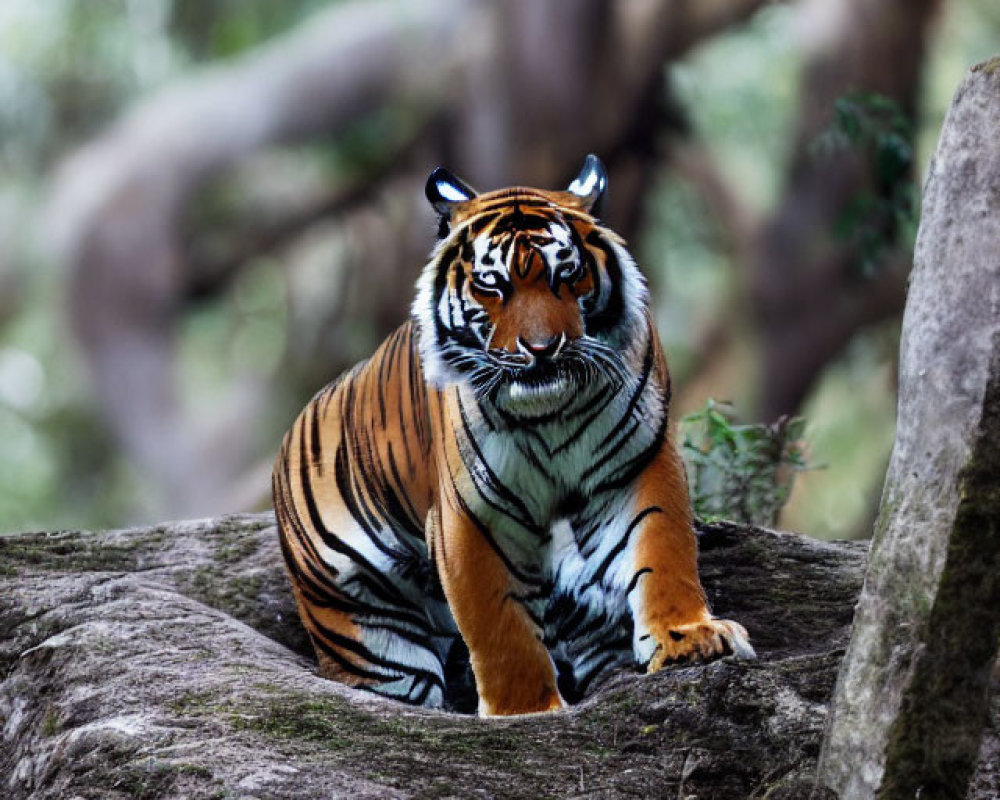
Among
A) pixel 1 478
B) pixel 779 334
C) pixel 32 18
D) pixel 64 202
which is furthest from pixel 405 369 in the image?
pixel 32 18

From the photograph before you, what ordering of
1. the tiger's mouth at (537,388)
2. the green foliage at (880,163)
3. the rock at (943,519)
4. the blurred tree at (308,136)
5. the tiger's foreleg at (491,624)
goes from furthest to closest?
1. the blurred tree at (308,136)
2. the green foliage at (880,163)
3. the tiger's foreleg at (491,624)
4. the tiger's mouth at (537,388)
5. the rock at (943,519)

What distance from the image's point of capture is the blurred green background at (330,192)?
1470 centimetres

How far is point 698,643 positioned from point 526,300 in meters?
0.88

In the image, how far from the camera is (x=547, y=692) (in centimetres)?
403

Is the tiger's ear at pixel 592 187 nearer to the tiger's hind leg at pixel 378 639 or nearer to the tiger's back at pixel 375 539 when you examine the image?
the tiger's back at pixel 375 539

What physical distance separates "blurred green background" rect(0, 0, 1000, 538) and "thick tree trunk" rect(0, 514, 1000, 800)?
9.09 meters

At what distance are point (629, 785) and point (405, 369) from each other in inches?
68.6

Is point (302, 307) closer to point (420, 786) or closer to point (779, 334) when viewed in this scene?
point (779, 334)

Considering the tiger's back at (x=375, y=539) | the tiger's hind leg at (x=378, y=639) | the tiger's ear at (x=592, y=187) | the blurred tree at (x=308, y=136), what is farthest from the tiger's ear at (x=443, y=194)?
the blurred tree at (x=308, y=136)

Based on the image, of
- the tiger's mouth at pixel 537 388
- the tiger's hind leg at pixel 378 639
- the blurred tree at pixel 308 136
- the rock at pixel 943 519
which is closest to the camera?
the rock at pixel 943 519

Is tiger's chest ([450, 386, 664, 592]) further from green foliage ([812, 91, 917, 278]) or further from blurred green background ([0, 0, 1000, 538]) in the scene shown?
blurred green background ([0, 0, 1000, 538])

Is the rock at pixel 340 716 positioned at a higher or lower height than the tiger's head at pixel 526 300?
lower

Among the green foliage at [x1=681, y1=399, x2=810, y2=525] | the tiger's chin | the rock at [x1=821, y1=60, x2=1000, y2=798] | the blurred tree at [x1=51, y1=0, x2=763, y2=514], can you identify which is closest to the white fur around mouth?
the tiger's chin

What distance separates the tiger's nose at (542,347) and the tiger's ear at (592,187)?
57cm
